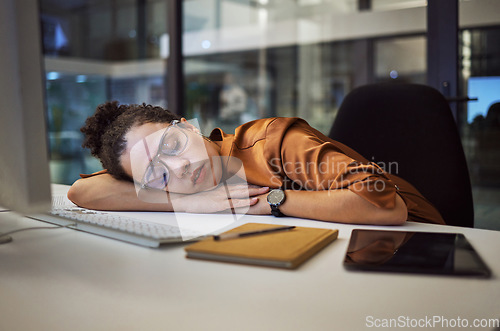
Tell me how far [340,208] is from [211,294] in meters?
0.50

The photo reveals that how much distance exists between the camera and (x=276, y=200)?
1045 mm

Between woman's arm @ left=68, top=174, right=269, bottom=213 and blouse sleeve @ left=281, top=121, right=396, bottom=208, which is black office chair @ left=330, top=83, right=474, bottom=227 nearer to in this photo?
blouse sleeve @ left=281, top=121, right=396, bottom=208

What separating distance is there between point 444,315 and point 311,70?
3.14 metres

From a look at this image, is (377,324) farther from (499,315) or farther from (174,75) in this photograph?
(174,75)

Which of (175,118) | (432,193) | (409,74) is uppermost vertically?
(409,74)

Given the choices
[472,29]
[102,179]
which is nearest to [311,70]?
[472,29]

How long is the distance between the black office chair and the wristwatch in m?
0.56

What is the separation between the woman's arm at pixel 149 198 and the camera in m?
1.12

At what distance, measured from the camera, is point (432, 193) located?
4.61 feet

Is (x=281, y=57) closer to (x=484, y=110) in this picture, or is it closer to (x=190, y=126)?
(x=484, y=110)

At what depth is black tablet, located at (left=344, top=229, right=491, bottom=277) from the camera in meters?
0.59

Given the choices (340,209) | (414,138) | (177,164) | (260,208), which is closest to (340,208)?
(340,209)

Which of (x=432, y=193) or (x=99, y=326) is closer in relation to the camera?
(x=99, y=326)

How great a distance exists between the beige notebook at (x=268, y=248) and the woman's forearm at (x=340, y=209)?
185 millimetres
